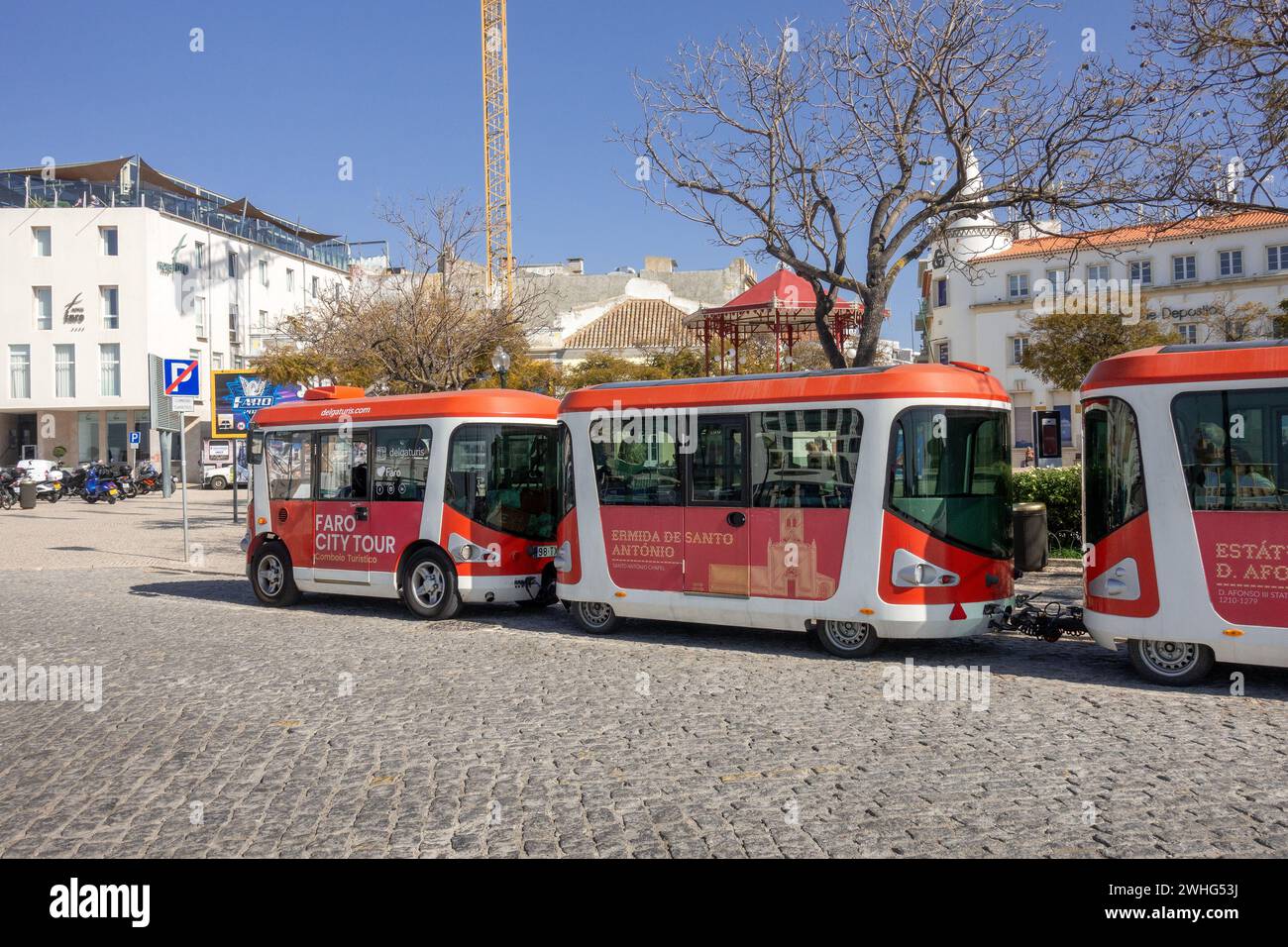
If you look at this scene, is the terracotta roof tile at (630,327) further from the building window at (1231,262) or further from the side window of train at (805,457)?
the side window of train at (805,457)

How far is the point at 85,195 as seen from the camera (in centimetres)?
5384

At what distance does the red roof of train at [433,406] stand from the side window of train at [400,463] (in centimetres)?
19

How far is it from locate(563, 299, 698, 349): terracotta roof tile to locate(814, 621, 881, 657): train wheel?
5570 centimetres

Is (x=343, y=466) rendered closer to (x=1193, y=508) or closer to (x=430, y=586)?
(x=430, y=586)

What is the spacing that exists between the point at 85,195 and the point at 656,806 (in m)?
57.2

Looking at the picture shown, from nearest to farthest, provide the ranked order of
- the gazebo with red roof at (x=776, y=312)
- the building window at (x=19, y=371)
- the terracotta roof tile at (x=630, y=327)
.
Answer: the gazebo with red roof at (x=776, y=312), the building window at (x=19, y=371), the terracotta roof tile at (x=630, y=327)

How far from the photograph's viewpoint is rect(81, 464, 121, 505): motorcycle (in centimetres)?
4094

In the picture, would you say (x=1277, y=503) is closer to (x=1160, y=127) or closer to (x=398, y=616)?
(x=1160, y=127)

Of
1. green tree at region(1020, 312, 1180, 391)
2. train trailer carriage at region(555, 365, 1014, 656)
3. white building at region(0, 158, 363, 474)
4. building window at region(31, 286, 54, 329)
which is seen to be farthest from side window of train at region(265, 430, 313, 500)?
building window at region(31, 286, 54, 329)

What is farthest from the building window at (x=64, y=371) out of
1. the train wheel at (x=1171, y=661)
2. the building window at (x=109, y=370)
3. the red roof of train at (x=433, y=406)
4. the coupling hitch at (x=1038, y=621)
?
the train wheel at (x=1171, y=661)

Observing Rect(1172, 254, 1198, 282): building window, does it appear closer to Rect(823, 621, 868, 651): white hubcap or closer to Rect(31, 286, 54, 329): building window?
Rect(31, 286, 54, 329): building window

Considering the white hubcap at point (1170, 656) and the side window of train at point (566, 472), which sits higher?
the side window of train at point (566, 472)

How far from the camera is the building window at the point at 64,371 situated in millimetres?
53375
